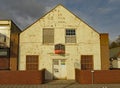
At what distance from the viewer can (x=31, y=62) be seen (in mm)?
27578

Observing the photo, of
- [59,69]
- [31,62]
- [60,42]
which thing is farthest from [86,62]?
[31,62]

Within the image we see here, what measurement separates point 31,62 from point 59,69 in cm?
346

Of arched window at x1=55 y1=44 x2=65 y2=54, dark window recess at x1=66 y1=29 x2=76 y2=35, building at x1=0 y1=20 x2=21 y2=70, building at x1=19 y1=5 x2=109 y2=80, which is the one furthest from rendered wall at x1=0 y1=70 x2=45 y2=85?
dark window recess at x1=66 y1=29 x2=76 y2=35

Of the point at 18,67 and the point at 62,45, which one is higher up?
the point at 62,45

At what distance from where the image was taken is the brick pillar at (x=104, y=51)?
90.1ft

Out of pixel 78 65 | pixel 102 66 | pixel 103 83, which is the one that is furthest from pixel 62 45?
pixel 103 83

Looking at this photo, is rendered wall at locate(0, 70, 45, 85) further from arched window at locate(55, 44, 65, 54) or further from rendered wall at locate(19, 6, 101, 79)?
arched window at locate(55, 44, 65, 54)

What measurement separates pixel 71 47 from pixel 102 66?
4348 millimetres

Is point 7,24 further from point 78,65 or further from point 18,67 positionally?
point 78,65

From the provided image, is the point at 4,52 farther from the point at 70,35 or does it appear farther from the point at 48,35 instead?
the point at 70,35

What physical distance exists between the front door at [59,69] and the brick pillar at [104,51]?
466 centimetres

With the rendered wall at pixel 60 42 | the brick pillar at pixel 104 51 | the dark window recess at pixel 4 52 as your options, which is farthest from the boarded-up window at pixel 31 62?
the brick pillar at pixel 104 51

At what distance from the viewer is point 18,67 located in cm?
2742

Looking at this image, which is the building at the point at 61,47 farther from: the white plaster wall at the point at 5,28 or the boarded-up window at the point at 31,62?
the white plaster wall at the point at 5,28
